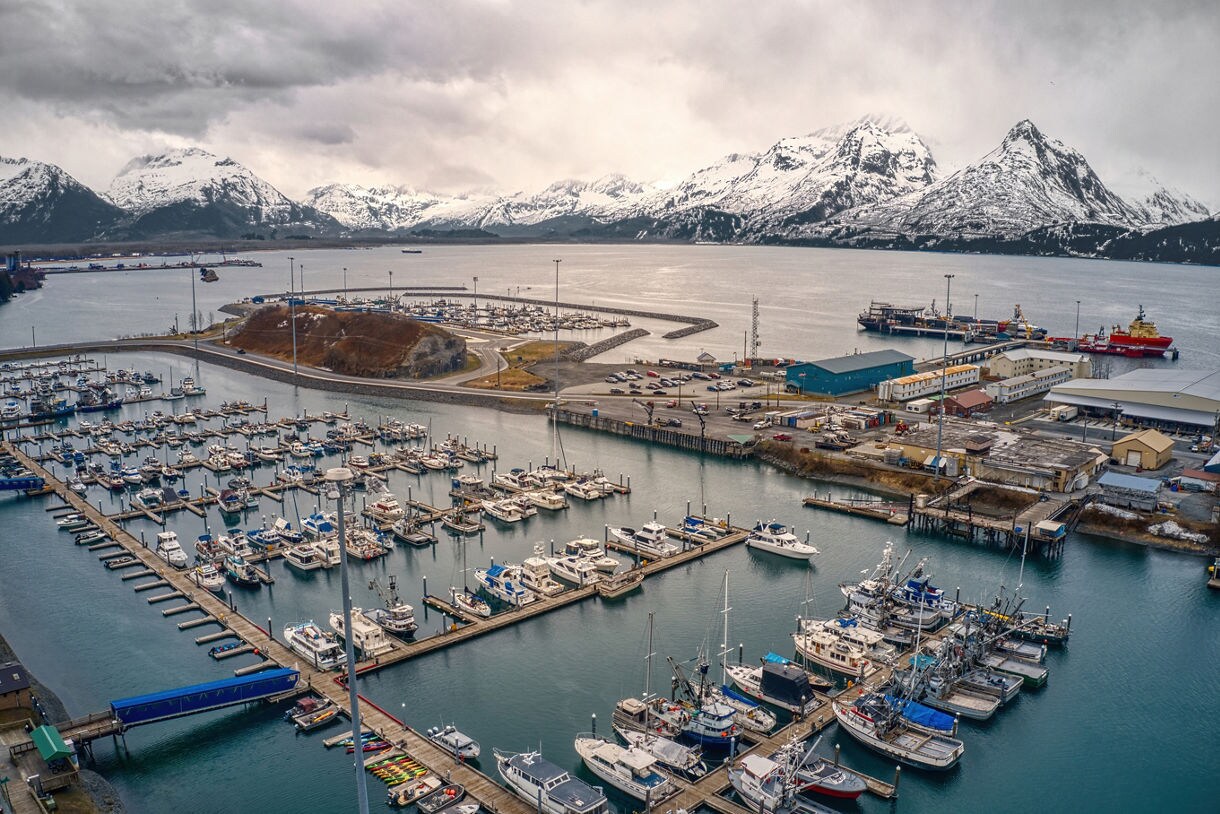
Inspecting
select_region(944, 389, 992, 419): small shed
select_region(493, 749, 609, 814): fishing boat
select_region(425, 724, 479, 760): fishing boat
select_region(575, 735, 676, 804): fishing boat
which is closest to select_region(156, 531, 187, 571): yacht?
select_region(425, 724, 479, 760): fishing boat

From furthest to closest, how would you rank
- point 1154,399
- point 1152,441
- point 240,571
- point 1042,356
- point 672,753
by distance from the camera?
point 1042,356 → point 1154,399 → point 1152,441 → point 240,571 → point 672,753

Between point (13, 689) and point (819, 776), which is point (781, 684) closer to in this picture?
point (819, 776)

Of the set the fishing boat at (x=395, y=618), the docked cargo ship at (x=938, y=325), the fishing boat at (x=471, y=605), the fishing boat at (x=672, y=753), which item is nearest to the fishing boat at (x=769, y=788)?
the fishing boat at (x=672, y=753)

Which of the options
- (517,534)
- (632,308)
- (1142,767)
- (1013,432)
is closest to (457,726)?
(517,534)

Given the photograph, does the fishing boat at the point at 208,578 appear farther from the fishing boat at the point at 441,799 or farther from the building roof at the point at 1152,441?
the building roof at the point at 1152,441

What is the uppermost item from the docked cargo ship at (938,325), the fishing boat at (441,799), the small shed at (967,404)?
the docked cargo ship at (938,325)

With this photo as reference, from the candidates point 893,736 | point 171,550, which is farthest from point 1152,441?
point 171,550
